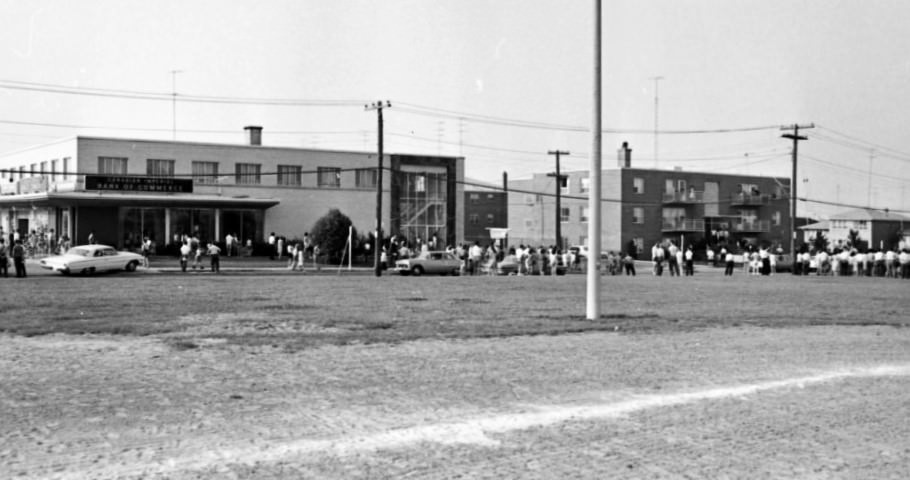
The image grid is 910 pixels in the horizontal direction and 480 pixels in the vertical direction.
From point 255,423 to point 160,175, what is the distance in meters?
57.4

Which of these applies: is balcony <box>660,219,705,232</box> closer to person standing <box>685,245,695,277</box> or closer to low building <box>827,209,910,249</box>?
low building <box>827,209,910,249</box>

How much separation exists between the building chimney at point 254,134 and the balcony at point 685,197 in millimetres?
38673

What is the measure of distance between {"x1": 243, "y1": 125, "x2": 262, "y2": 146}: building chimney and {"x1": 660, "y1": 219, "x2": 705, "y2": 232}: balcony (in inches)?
1529

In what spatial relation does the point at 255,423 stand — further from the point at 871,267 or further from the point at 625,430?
the point at 871,267

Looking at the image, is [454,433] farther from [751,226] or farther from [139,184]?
[751,226]

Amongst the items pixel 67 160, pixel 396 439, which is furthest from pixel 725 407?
pixel 67 160

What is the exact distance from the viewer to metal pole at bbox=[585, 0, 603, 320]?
19391 mm

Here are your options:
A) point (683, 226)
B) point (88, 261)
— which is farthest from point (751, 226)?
point (88, 261)

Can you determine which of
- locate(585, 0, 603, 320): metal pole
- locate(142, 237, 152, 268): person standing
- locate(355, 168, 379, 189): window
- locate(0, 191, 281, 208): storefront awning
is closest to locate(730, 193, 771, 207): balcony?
locate(355, 168, 379, 189): window

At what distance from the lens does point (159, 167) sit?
212 ft

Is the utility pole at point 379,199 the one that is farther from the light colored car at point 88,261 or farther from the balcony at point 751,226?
the balcony at point 751,226

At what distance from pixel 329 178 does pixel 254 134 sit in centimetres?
618

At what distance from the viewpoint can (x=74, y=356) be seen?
13.4m

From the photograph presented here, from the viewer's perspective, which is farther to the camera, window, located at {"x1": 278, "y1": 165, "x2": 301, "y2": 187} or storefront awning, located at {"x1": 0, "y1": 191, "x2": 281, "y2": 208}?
window, located at {"x1": 278, "y1": 165, "x2": 301, "y2": 187}
